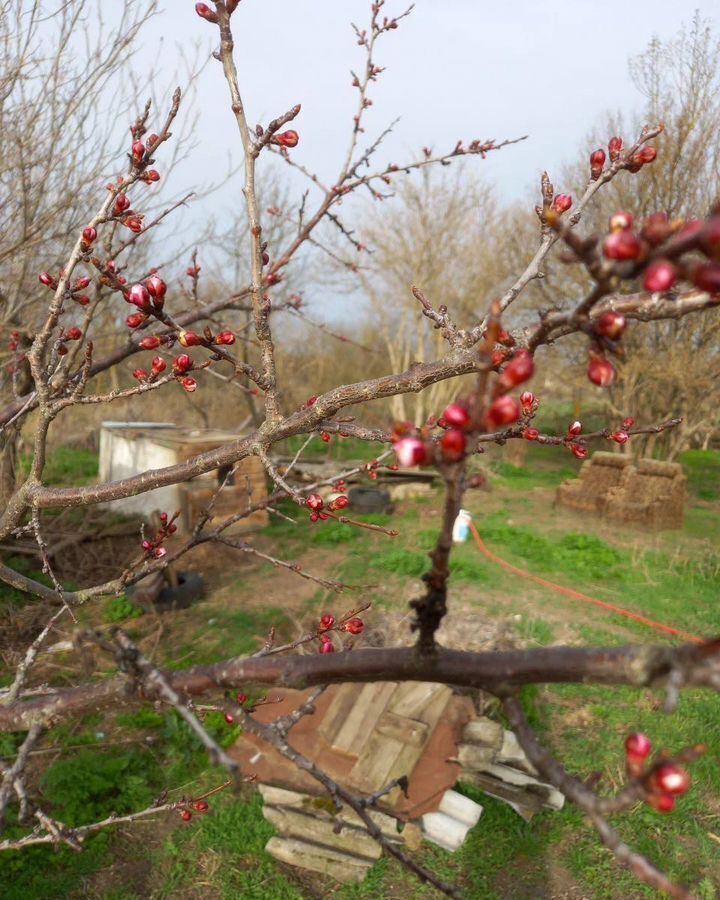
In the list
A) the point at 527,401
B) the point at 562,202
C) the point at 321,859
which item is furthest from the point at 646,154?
the point at 321,859

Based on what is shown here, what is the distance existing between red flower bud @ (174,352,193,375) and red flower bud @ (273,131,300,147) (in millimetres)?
755

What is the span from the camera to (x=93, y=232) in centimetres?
200

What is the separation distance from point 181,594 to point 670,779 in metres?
7.64

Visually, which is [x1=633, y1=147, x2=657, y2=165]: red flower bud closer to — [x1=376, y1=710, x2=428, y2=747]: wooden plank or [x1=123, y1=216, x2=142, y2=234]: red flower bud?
[x1=123, y1=216, x2=142, y2=234]: red flower bud

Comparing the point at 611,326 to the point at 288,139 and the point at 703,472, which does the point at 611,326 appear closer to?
the point at 288,139

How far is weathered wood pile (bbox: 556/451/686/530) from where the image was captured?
1170cm

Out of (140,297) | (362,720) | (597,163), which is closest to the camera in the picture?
(140,297)

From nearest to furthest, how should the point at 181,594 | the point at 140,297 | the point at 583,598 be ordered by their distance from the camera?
the point at 140,297, the point at 181,594, the point at 583,598

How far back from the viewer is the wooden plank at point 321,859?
13.3 feet

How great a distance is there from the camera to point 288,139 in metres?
1.98

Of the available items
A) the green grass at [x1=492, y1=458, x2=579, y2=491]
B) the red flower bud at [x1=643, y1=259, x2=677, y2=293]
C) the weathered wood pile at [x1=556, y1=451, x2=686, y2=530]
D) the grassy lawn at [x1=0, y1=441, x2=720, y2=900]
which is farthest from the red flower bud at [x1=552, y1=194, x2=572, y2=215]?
the green grass at [x1=492, y1=458, x2=579, y2=491]

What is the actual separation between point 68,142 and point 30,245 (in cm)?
145

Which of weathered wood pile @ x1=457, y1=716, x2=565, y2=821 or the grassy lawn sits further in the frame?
weathered wood pile @ x1=457, y1=716, x2=565, y2=821

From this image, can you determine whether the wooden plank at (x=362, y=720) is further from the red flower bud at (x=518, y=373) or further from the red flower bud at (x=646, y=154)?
the red flower bud at (x=518, y=373)
